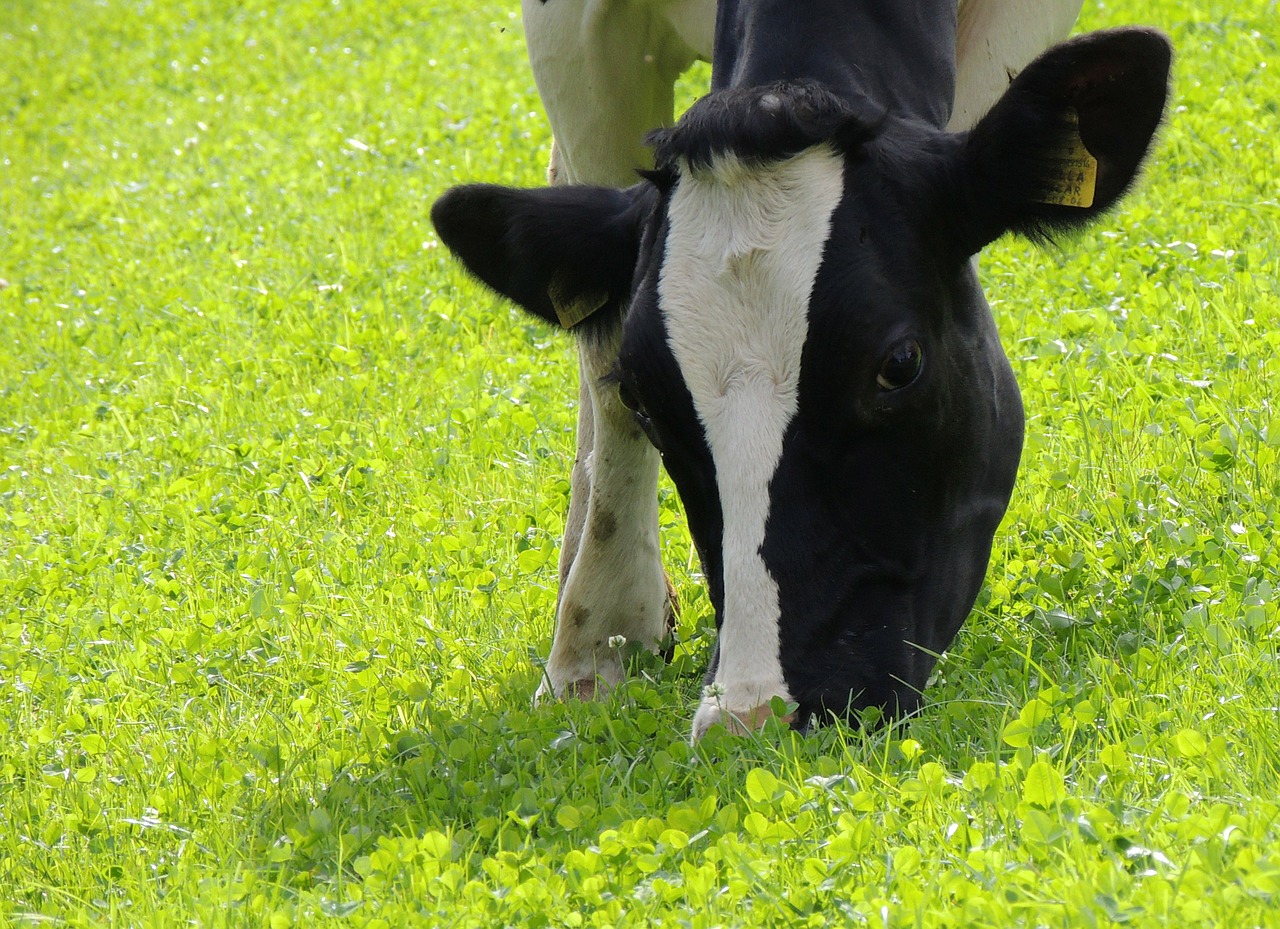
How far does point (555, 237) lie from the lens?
4371mm

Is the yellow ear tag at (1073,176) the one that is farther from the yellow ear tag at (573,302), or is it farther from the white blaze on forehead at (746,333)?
the yellow ear tag at (573,302)

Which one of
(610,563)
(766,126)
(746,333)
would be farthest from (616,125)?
(746,333)

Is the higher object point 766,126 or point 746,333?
point 766,126

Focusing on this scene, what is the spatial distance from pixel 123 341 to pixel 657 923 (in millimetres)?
7125

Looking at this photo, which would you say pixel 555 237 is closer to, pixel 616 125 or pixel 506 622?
pixel 616 125

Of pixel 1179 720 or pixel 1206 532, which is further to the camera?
pixel 1206 532

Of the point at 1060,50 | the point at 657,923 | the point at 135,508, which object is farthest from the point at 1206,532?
the point at 135,508

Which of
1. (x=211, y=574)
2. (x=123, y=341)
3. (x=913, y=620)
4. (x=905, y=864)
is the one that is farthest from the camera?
(x=123, y=341)

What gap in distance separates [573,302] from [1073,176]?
1.47 metres

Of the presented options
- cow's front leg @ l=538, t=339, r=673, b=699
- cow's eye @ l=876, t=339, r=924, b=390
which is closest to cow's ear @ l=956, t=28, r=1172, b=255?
cow's eye @ l=876, t=339, r=924, b=390

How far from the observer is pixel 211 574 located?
597 cm

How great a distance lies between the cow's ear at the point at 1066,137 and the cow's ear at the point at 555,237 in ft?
3.11

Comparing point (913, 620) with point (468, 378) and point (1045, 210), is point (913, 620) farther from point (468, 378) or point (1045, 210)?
point (468, 378)

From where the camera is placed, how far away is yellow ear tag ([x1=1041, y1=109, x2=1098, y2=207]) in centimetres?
373
